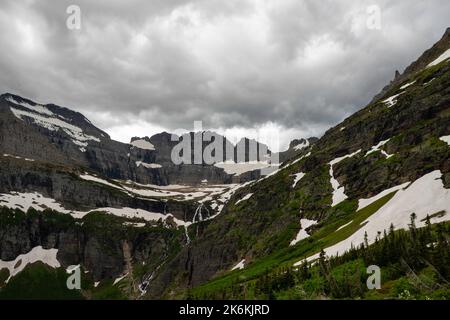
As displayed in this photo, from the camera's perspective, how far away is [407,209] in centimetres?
10088

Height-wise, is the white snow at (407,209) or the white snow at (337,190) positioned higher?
the white snow at (337,190)

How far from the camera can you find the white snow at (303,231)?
15525 cm

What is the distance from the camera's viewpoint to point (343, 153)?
199m

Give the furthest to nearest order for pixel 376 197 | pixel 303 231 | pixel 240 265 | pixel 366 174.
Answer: pixel 240 265 < pixel 303 231 < pixel 366 174 < pixel 376 197

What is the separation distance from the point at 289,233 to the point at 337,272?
95.8 m

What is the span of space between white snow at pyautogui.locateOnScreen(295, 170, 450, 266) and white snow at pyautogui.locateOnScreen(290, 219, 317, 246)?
145 ft

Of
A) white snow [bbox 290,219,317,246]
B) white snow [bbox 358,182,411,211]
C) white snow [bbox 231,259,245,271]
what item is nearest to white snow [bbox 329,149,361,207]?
white snow [bbox 290,219,317,246]

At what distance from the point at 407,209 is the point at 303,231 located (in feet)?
206

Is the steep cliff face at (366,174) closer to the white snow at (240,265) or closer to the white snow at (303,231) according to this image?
the white snow at (303,231)

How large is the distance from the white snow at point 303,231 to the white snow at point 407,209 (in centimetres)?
4407

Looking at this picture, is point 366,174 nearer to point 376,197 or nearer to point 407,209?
point 376,197

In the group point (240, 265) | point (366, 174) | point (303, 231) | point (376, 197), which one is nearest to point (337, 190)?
point (366, 174)

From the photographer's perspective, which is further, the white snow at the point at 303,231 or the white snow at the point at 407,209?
the white snow at the point at 303,231

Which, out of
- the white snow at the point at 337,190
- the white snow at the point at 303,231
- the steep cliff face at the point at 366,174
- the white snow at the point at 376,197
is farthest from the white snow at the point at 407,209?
the white snow at the point at 303,231
